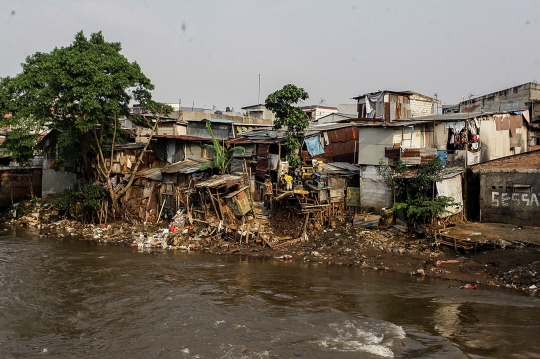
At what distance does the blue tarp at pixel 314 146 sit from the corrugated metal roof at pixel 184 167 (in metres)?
5.20

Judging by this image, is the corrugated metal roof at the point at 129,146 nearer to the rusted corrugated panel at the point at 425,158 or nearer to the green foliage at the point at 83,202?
the green foliage at the point at 83,202

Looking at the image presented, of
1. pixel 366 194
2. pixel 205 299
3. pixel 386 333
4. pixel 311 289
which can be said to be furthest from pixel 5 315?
pixel 366 194

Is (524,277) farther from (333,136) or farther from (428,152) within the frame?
(333,136)

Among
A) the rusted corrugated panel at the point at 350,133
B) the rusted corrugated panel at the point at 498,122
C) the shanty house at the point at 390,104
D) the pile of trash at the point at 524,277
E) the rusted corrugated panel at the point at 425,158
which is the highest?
the shanty house at the point at 390,104

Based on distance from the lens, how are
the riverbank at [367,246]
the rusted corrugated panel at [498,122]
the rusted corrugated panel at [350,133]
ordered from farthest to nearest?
the rusted corrugated panel at [350,133]
the rusted corrugated panel at [498,122]
the riverbank at [367,246]

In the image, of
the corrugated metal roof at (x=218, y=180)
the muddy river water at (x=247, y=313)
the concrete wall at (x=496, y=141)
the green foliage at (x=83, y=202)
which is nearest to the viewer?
the muddy river water at (x=247, y=313)

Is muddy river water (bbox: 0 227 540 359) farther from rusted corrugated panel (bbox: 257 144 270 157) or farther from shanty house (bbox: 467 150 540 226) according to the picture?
rusted corrugated panel (bbox: 257 144 270 157)

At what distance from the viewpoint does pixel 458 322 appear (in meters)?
10.8

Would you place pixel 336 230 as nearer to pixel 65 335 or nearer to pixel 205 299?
pixel 205 299

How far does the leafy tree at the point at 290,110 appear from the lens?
20375 millimetres

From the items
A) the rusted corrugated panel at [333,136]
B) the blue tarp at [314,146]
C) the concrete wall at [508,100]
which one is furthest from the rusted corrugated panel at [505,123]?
the blue tarp at [314,146]

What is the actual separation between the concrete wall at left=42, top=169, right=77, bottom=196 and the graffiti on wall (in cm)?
2216

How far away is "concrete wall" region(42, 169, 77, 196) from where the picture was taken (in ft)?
91.1

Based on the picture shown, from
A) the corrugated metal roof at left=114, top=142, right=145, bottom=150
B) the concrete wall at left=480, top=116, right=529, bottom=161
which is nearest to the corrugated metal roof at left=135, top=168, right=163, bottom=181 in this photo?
the corrugated metal roof at left=114, top=142, right=145, bottom=150
